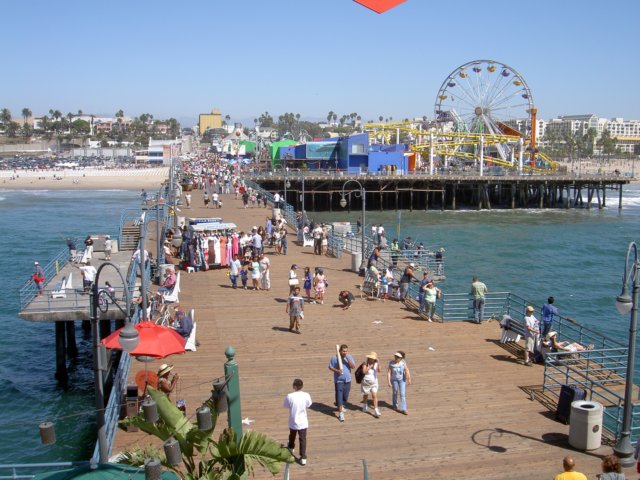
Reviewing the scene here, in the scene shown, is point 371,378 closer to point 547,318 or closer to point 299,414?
point 299,414

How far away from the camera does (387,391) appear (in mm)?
11922

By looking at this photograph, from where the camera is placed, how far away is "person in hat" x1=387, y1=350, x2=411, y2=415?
10.7 m

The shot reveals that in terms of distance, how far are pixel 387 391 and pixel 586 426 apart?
11.4 feet

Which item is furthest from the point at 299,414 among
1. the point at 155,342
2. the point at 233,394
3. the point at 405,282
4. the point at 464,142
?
the point at 464,142

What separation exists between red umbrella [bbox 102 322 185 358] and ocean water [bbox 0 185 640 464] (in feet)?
4.86

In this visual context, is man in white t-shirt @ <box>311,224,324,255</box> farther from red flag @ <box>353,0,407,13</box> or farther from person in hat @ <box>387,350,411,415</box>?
red flag @ <box>353,0,407,13</box>

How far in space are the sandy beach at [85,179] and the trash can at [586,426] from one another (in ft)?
297

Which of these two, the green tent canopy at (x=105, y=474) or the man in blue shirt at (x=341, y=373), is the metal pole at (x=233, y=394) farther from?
the green tent canopy at (x=105, y=474)

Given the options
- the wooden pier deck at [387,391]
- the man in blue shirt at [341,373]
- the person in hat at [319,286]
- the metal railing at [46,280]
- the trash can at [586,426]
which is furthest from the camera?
the person in hat at [319,286]

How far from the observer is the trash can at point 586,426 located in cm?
956

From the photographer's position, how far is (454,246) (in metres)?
43.2

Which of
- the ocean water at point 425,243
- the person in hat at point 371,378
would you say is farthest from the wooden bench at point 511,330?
the ocean water at point 425,243

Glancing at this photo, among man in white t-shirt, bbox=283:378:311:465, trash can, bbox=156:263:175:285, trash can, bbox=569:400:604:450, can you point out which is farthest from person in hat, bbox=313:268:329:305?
trash can, bbox=569:400:604:450

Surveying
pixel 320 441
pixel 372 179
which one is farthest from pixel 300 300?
pixel 372 179
